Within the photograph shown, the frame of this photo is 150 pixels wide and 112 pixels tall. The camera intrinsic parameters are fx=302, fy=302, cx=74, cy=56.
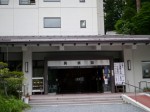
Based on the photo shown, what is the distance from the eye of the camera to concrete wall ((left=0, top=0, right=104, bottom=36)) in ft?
82.1

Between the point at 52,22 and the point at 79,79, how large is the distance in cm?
540

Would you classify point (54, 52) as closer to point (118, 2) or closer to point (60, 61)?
point (60, 61)

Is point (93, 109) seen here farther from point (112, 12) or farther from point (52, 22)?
point (112, 12)

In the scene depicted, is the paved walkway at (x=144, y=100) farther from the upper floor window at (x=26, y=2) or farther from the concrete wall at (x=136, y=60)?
the upper floor window at (x=26, y=2)

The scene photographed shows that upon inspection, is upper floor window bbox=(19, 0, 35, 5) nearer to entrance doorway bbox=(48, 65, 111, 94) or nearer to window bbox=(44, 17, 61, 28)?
window bbox=(44, 17, 61, 28)

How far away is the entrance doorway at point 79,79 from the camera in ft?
70.8

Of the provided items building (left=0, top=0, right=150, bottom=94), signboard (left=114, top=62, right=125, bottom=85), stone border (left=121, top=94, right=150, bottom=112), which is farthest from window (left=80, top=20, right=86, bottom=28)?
stone border (left=121, top=94, right=150, bottom=112)

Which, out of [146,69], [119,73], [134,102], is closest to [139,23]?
[146,69]

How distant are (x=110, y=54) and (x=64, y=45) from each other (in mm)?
3733

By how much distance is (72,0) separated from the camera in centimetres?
2581

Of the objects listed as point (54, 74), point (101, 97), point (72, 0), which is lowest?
point (101, 97)

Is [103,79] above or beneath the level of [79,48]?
beneath

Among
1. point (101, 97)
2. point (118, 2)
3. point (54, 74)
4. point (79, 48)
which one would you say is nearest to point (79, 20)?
point (79, 48)

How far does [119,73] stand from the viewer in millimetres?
21391
